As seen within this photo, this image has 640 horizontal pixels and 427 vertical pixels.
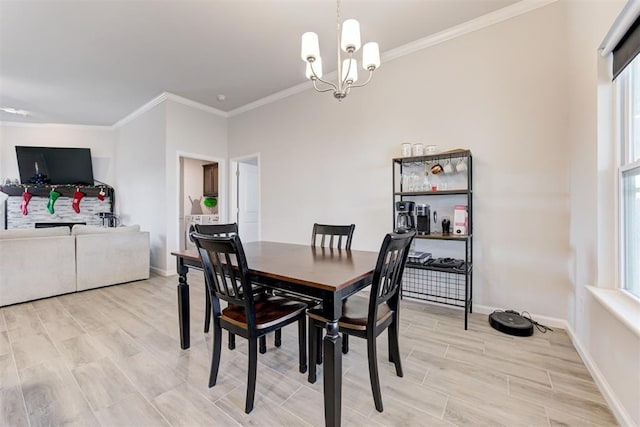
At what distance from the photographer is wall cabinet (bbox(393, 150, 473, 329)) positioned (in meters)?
2.59

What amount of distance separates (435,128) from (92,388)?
11.6 feet

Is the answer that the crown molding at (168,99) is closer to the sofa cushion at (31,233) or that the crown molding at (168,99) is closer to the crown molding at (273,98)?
the crown molding at (273,98)

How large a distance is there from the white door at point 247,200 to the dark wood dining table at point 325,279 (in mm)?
3118

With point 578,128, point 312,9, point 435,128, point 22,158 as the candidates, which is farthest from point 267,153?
point 22,158

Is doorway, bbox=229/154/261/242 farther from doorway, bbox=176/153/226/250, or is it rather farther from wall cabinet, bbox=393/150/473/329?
wall cabinet, bbox=393/150/473/329

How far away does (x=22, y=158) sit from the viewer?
5.41 metres

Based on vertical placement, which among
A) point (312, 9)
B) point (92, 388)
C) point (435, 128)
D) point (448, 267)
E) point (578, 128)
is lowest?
point (92, 388)

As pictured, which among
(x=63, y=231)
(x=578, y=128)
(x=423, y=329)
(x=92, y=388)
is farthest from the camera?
(x=63, y=231)

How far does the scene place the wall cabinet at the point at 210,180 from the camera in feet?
19.7

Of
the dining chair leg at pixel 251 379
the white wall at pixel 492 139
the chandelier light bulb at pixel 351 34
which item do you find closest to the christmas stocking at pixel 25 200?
the white wall at pixel 492 139

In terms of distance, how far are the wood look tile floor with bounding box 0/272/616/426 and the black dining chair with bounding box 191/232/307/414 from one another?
188mm

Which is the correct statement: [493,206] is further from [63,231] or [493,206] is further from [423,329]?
[63,231]

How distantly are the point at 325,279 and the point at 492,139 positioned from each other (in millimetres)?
2318

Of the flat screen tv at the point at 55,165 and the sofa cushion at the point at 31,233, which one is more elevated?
the flat screen tv at the point at 55,165
